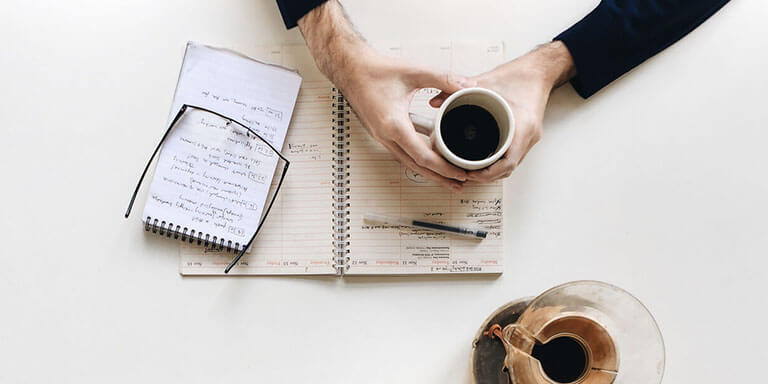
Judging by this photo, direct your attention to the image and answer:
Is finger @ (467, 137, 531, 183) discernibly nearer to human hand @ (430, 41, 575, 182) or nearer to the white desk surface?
human hand @ (430, 41, 575, 182)

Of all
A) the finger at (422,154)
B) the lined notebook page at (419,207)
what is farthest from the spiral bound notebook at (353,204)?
the finger at (422,154)

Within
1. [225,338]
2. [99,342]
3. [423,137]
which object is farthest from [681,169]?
[99,342]

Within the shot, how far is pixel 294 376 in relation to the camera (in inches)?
29.7

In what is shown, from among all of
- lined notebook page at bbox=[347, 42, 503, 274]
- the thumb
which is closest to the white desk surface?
lined notebook page at bbox=[347, 42, 503, 274]

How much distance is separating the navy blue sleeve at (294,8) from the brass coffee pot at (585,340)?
501 millimetres

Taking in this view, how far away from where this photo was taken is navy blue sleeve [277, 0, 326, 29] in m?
0.69

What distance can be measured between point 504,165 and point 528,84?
5.5 inches

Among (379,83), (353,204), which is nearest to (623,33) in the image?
(379,83)

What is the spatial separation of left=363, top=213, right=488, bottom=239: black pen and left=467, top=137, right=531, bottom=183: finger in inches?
4.5

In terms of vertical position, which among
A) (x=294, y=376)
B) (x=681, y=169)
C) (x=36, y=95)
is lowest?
(x=294, y=376)

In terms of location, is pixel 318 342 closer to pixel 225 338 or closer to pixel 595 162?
pixel 225 338

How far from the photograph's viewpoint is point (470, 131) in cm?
62

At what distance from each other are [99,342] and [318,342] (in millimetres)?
348

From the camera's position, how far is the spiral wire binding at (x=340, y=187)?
2.46 ft
